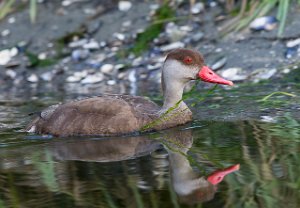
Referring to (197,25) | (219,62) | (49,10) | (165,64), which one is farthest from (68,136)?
(49,10)

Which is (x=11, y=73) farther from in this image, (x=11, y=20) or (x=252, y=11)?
(x=252, y=11)

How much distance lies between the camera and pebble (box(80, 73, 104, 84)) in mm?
11273

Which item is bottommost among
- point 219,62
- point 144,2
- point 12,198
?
point 12,198

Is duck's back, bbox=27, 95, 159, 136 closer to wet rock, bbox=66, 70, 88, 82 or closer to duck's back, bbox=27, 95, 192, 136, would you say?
duck's back, bbox=27, 95, 192, 136

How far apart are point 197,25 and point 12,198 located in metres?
6.26

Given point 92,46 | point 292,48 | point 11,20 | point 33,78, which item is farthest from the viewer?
point 11,20

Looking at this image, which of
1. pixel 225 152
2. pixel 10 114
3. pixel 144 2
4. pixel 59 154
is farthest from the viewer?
pixel 144 2

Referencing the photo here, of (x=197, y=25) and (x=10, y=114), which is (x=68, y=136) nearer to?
(x=10, y=114)

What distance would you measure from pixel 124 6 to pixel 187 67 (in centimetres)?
444

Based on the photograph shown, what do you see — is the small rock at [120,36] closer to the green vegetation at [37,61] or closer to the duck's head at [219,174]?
the green vegetation at [37,61]

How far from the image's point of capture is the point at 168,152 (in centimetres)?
695

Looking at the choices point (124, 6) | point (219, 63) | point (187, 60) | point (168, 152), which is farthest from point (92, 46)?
point (168, 152)

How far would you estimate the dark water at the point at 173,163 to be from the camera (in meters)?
5.52

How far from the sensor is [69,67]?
38.7 feet
